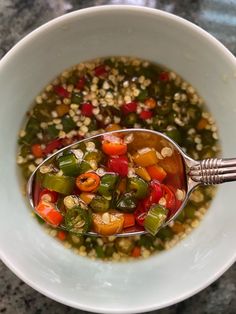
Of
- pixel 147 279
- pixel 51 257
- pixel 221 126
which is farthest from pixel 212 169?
pixel 51 257

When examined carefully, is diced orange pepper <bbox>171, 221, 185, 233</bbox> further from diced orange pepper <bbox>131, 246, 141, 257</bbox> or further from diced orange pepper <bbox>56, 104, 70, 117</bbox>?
diced orange pepper <bbox>56, 104, 70, 117</bbox>

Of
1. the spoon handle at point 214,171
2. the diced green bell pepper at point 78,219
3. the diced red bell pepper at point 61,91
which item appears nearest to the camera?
the spoon handle at point 214,171

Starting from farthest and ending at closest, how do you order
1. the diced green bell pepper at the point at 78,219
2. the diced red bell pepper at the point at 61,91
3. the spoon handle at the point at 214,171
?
the diced red bell pepper at the point at 61,91, the diced green bell pepper at the point at 78,219, the spoon handle at the point at 214,171

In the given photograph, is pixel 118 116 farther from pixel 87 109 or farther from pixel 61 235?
pixel 61 235

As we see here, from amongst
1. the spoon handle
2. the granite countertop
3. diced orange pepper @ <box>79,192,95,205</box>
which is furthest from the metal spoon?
the granite countertop

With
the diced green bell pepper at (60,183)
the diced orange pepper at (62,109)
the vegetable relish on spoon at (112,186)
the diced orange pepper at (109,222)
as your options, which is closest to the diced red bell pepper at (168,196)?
the vegetable relish on spoon at (112,186)

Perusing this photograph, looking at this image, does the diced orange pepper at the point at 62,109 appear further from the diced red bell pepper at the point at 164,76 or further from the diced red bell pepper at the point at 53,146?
the diced red bell pepper at the point at 164,76

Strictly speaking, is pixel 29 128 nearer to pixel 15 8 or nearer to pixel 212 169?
pixel 15 8
